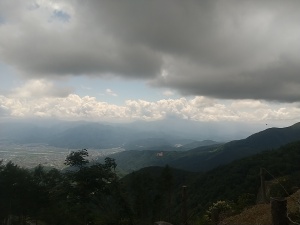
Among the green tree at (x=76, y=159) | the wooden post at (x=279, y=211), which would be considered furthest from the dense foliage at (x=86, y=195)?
the wooden post at (x=279, y=211)

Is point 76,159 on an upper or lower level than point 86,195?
upper

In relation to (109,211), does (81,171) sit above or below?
above

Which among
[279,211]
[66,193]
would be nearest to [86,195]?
[66,193]

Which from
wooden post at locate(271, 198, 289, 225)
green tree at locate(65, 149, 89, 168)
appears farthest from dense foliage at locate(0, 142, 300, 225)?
wooden post at locate(271, 198, 289, 225)

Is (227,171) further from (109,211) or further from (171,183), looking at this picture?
(109,211)

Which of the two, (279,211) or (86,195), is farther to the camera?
(86,195)

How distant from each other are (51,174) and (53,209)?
7084mm

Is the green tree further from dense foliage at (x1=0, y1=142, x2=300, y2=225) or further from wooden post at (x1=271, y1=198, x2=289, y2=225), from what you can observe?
wooden post at (x1=271, y1=198, x2=289, y2=225)

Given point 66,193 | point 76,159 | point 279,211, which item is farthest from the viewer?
point 66,193

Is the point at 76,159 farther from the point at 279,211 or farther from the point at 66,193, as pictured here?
the point at 279,211

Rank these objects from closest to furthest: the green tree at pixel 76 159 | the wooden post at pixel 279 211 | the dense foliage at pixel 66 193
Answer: the wooden post at pixel 279 211 → the green tree at pixel 76 159 → the dense foliage at pixel 66 193

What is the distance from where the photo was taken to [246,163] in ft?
429

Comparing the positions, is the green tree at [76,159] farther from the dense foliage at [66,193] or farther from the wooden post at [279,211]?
the wooden post at [279,211]

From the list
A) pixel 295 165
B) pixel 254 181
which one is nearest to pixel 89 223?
pixel 254 181
